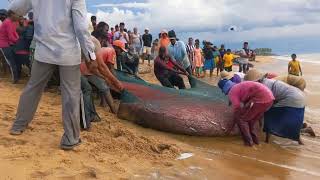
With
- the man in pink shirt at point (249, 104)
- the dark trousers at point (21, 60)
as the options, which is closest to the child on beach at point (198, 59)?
the dark trousers at point (21, 60)

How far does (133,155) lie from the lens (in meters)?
5.29

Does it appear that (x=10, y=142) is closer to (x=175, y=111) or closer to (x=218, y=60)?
(x=175, y=111)

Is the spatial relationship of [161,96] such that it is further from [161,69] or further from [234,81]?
[161,69]

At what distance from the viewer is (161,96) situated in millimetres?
7191

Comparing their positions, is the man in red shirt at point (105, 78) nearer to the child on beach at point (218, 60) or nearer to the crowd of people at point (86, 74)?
the crowd of people at point (86, 74)

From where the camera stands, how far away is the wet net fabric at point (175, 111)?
6781mm

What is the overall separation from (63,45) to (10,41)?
4747 mm

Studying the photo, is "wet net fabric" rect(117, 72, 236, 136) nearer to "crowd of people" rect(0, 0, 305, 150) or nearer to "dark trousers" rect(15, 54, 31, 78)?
"crowd of people" rect(0, 0, 305, 150)

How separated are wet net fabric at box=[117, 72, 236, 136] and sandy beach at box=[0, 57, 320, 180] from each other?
13 cm

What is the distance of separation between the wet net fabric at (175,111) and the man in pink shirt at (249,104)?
1.19 feet

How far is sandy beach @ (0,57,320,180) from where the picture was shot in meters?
4.61

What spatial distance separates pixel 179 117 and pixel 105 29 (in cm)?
166

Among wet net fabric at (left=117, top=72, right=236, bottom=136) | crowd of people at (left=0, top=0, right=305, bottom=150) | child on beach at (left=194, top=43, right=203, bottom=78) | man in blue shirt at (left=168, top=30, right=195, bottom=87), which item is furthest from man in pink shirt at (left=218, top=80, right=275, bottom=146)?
child on beach at (left=194, top=43, right=203, bottom=78)

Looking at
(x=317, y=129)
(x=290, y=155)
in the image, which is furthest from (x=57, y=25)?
(x=317, y=129)
